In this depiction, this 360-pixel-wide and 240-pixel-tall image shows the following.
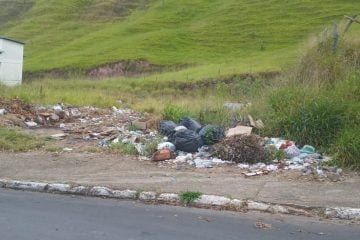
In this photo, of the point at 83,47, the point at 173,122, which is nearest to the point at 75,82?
the point at 83,47

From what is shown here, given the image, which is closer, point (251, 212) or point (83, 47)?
point (251, 212)

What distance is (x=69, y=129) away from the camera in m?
14.0

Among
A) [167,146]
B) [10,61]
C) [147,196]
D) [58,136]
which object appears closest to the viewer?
[147,196]

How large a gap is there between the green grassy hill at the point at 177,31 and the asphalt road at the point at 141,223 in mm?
28013

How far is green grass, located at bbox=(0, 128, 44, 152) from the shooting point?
11219mm

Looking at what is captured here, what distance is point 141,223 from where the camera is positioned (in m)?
6.41

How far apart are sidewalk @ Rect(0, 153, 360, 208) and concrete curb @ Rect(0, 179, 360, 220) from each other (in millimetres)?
199

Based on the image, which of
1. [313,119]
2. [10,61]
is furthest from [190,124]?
[10,61]

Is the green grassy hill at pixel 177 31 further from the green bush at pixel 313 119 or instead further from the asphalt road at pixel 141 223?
the asphalt road at pixel 141 223

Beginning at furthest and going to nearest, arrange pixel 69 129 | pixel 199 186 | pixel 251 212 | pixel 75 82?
pixel 75 82
pixel 69 129
pixel 199 186
pixel 251 212

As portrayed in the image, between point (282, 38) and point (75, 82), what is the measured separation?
20980 mm

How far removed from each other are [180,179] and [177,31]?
1843 inches

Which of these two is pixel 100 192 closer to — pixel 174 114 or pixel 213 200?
pixel 213 200

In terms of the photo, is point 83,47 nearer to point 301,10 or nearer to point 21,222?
point 301,10
